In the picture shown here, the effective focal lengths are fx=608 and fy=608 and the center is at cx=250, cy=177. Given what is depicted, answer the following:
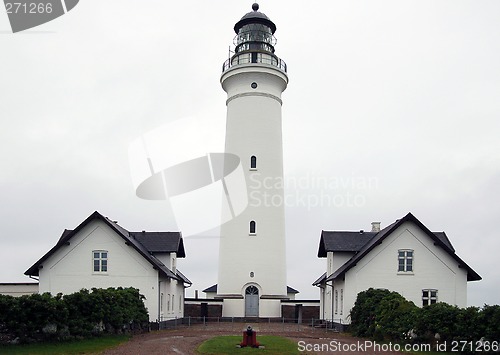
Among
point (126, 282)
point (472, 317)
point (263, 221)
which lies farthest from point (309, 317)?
point (472, 317)

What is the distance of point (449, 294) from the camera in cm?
2759

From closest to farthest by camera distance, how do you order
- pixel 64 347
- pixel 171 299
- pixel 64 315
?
pixel 64 347 → pixel 64 315 → pixel 171 299

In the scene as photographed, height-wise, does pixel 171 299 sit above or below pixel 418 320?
below

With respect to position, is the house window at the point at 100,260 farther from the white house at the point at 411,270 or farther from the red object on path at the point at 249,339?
the red object on path at the point at 249,339

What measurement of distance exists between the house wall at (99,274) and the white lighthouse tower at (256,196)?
8.05m

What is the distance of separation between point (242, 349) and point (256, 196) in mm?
17737

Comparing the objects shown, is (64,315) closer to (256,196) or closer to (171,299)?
(171,299)

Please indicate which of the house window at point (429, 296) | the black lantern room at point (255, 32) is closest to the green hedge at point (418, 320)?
the house window at point (429, 296)

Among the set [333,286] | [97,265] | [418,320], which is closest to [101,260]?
[97,265]

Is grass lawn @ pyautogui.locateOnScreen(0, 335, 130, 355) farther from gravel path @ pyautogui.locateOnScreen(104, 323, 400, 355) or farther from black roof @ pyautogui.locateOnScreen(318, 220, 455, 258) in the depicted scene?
black roof @ pyautogui.locateOnScreen(318, 220, 455, 258)

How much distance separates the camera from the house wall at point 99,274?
27609 mm

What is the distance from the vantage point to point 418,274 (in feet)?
91.0

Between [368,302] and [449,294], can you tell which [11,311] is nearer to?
[368,302]

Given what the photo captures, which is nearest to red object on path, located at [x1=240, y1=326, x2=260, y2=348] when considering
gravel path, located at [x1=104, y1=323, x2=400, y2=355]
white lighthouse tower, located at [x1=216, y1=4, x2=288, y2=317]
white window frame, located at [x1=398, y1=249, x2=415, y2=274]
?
gravel path, located at [x1=104, y1=323, x2=400, y2=355]
